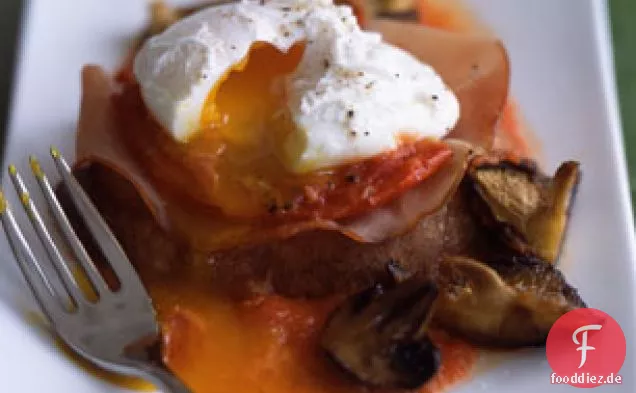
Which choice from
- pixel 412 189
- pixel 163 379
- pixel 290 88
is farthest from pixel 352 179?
pixel 163 379

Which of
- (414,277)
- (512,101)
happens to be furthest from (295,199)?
(512,101)

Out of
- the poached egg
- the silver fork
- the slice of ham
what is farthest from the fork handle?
the poached egg

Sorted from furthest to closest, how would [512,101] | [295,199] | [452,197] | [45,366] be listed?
1. [512,101]
2. [452,197]
3. [295,199]
4. [45,366]

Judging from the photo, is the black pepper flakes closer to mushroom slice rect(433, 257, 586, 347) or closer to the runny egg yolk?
the runny egg yolk

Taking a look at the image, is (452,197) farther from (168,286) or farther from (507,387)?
(168,286)

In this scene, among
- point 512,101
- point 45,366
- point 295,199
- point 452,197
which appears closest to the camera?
point 45,366

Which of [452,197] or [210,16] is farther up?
[210,16]
